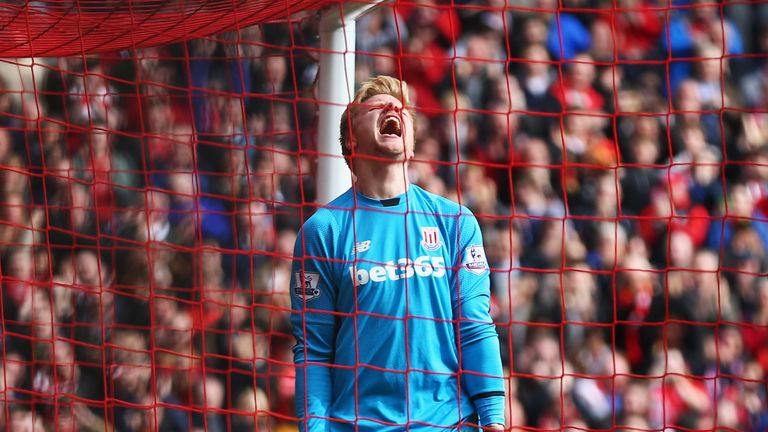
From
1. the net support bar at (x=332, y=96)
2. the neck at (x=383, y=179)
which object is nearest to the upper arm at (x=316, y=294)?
the neck at (x=383, y=179)

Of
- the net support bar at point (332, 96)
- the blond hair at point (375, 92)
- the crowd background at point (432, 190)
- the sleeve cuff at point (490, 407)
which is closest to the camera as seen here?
the sleeve cuff at point (490, 407)

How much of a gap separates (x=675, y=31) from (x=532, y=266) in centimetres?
121

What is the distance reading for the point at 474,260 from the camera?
7.47ft

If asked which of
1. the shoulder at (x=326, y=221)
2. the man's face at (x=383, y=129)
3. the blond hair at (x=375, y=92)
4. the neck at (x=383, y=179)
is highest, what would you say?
the blond hair at (x=375, y=92)

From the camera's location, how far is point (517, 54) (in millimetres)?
4145

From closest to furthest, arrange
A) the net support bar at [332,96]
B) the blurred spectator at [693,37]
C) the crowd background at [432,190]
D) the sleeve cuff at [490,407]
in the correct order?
the sleeve cuff at [490,407], the net support bar at [332,96], the crowd background at [432,190], the blurred spectator at [693,37]

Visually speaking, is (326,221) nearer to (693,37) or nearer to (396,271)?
(396,271)

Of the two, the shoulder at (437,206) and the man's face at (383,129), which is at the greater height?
the man's face at (383,129)

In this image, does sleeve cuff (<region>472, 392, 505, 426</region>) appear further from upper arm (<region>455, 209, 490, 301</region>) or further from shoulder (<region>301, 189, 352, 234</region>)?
shoulder (<region>301, 189, 352, 234</region>)

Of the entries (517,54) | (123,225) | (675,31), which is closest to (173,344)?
(123,225)

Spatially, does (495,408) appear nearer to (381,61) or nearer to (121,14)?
(121,14)

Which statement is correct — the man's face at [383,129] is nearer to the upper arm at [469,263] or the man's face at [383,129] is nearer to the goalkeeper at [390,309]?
the goalkeeper at [390,309]

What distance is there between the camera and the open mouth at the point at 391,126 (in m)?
2.27

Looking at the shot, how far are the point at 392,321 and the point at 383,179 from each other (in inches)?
12.1
